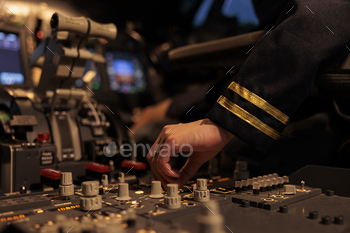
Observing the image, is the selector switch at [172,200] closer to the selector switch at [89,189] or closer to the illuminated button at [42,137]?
the selector switch at [89,189]

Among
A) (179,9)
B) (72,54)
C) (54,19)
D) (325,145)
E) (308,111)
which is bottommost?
(325,145)

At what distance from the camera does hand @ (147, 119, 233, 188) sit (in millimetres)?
831

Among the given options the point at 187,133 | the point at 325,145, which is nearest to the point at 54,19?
the point at 187,133

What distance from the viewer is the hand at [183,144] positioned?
83 centimetres

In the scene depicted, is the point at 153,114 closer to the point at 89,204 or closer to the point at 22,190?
the point at 22,190

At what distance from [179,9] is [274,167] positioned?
267cm

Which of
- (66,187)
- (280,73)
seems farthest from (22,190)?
(280,73)

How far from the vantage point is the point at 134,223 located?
54 centimetres

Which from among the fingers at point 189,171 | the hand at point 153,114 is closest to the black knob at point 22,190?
the fingers at point 189,171

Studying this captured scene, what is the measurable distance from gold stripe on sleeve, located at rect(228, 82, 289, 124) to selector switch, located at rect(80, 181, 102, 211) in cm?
49

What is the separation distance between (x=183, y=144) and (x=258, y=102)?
0.85ft

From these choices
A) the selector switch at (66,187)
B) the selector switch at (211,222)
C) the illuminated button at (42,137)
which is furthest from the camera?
the illuminated button at (42,137)

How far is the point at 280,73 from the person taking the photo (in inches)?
35.2

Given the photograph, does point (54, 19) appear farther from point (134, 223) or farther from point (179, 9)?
point (179, 9)
